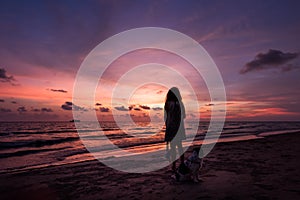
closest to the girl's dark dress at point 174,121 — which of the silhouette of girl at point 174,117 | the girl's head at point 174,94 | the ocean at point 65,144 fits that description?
the silhouette of girl at point 174,117

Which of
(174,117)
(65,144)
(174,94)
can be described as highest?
(174,94)

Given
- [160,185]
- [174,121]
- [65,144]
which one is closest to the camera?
[160,185]

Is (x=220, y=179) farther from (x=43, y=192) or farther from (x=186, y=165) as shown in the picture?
(x=43, y=192)

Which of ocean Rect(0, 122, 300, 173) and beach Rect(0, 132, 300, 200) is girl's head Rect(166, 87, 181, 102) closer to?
beach Rect(0, 132, 300, 200)

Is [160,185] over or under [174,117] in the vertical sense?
under

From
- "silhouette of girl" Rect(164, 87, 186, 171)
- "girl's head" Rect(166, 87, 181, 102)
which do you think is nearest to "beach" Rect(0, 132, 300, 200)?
"silhouette of girl" Rect(164, 87, 186, 171)

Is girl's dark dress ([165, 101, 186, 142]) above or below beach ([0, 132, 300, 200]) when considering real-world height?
above

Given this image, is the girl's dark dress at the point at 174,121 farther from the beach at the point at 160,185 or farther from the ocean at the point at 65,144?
the ocean at the point at 65,144

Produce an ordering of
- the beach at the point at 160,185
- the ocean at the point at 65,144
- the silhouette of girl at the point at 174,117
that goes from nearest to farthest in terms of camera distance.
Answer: the beach at the point at 160,185 → the silhouette of girl at the point at 174,117 → the ocean at the point at 65,144

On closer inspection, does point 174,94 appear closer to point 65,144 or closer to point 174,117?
point 174,117

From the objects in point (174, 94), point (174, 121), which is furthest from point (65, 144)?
point (174, 94)

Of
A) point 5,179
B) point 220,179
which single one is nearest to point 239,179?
point 220,179

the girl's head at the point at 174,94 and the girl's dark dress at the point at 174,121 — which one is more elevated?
the girl's head at the point at 174,94

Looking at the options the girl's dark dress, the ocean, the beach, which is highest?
the girl's dark dress
